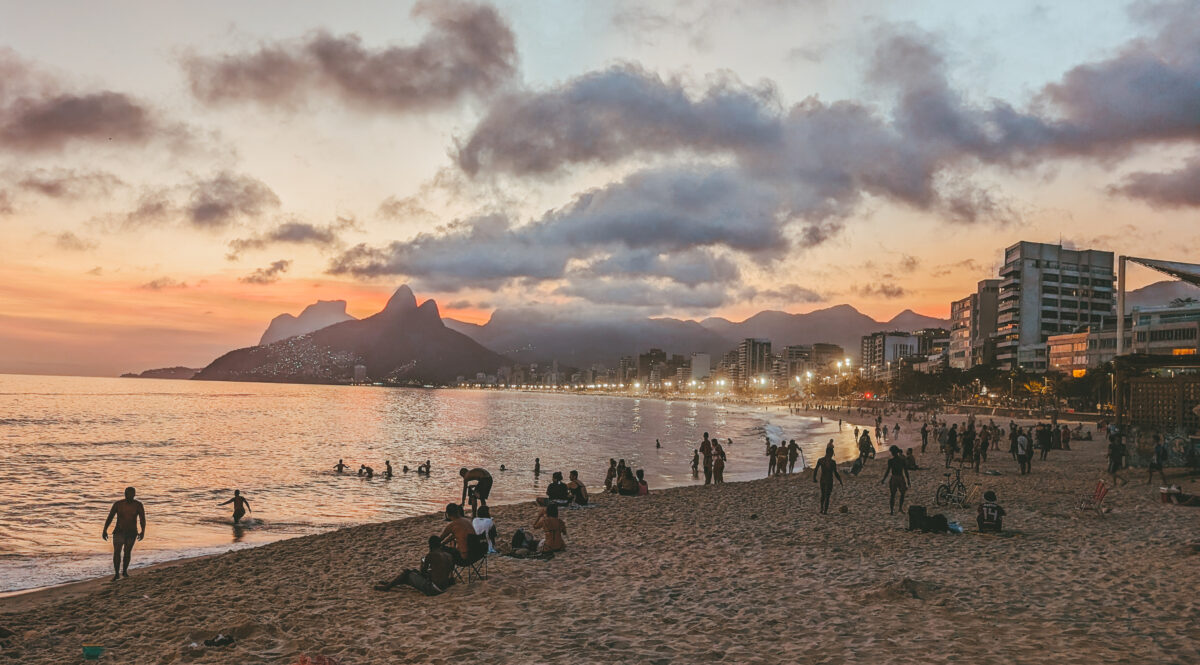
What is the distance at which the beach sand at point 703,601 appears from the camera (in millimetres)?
8695

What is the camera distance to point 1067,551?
44.1ft

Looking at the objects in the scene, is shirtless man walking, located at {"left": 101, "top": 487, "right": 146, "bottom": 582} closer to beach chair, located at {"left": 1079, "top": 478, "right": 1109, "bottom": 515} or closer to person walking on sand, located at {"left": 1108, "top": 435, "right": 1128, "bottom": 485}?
beach chair, located at {"left": 1079, "top": 478, "right": 1109, "bottom": 515}

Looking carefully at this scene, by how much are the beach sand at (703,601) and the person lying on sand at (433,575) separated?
0.20 m

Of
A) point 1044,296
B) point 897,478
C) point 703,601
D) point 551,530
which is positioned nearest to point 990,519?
point 897,478

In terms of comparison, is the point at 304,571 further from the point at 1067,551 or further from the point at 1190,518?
the point at 1190,518

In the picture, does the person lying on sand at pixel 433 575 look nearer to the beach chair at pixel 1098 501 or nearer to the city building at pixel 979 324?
the beach chair at pixel 1098 501

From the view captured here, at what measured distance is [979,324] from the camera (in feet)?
534

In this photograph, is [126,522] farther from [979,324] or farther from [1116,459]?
[979,324]

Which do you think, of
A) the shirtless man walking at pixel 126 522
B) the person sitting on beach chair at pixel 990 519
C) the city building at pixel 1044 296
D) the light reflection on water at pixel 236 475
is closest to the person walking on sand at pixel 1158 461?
the person sitting on beach chair at pixel 990 519

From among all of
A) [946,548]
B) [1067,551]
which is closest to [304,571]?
[946,548]

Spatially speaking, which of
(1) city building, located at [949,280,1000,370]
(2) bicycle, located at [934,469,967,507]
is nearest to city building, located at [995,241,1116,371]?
(1) city building, located at [949,280,1000,370]

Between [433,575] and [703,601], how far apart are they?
4659 millimetres

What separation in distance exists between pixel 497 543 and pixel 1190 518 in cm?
1696

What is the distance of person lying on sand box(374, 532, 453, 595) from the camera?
11680mm
